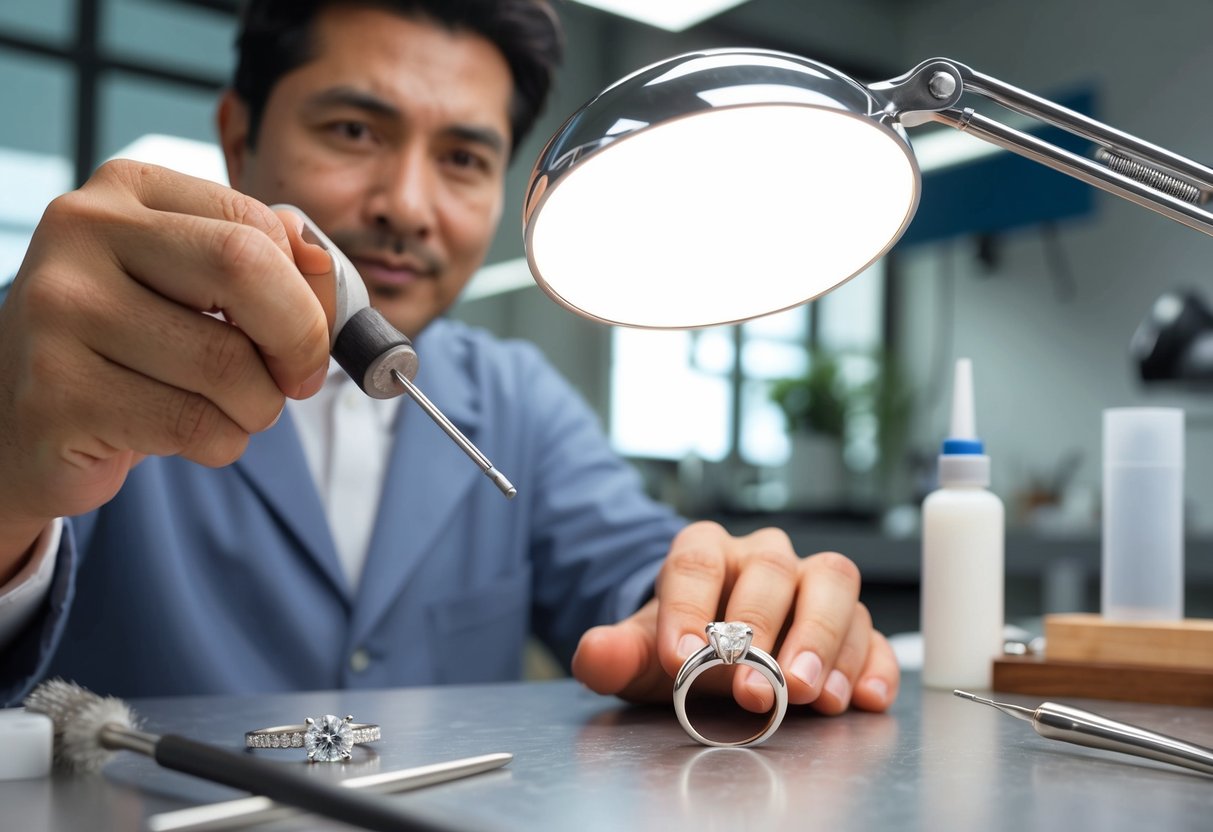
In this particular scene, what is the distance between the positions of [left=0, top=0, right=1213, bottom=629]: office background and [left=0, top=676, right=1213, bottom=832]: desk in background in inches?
79.1

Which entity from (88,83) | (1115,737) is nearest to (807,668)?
(1115,737)

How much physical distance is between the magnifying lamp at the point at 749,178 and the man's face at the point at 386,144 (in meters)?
0.65

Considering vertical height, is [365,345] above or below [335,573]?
above

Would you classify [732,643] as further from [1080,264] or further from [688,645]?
[1080,264]

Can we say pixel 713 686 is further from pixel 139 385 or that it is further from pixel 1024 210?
pixel 1024 210

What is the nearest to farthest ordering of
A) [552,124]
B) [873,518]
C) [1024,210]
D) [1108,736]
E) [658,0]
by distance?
[1108,736] < [658,0] < [1024,210] < [873,518] < [552,124]

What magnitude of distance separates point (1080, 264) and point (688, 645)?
417 cm

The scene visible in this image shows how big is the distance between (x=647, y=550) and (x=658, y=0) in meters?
1.82

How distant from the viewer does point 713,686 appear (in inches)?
24.4

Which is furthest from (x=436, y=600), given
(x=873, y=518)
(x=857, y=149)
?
(x=873, y=518)

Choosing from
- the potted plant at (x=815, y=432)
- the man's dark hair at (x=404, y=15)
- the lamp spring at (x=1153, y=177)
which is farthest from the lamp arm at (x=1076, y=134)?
the potted plant at (x=815, y=432)

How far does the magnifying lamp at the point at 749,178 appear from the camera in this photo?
44cm

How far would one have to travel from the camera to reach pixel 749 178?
53cm

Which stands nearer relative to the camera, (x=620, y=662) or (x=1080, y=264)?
(x=620, y=662)
